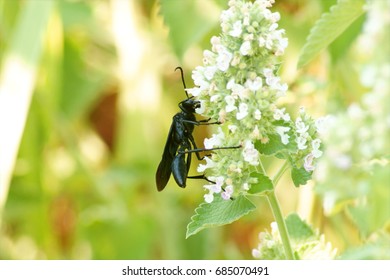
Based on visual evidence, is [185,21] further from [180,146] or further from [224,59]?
[224,59]

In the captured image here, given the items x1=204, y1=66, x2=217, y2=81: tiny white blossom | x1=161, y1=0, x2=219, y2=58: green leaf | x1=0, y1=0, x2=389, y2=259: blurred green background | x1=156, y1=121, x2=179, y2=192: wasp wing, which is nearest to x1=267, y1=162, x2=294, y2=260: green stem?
x1=204, y1=66, x2=217, y2=81: tiny white blossom

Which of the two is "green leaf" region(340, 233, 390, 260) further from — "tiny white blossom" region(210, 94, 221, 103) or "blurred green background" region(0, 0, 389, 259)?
"blurred green background" region(0, 0, 389, 259)

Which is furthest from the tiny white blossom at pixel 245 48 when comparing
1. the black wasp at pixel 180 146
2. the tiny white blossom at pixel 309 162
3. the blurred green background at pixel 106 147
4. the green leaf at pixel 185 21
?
the blurred green background at pixel 106 147

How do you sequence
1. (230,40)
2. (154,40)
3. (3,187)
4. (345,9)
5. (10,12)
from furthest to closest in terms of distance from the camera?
(154,40), (10,12), (3,187), (345,9), (230,40)

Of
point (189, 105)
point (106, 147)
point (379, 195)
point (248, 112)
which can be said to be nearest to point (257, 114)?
point (248, 112)

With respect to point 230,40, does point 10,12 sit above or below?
above

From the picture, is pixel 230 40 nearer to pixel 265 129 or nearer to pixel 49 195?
pixel 265 129

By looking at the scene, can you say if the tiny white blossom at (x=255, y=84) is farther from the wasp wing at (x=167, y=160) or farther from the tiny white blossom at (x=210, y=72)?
the wasp wing at (x=167, y=160)
